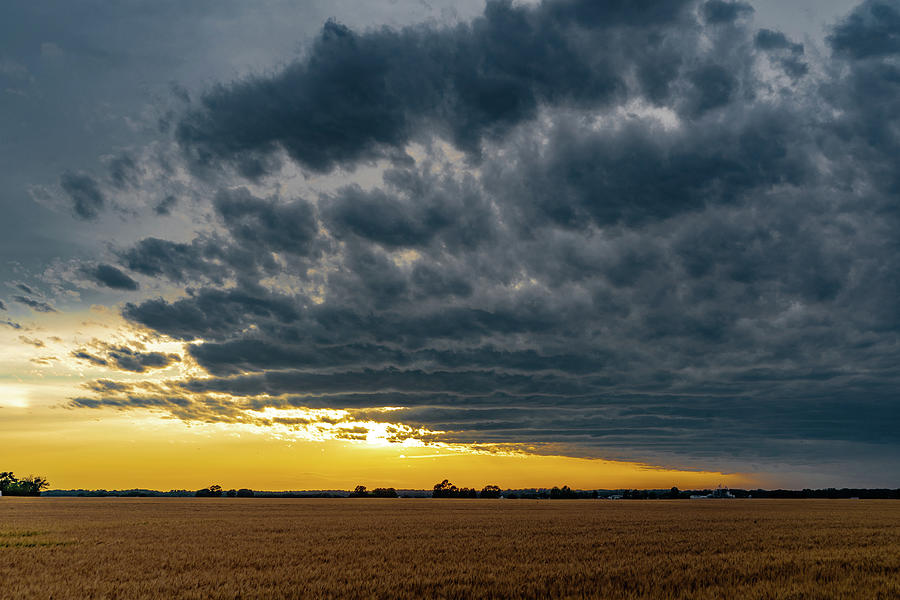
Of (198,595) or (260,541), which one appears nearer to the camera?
(198,595)

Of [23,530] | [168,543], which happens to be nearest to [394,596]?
Answer: [168,543]

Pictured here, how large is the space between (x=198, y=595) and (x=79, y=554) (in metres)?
13.7

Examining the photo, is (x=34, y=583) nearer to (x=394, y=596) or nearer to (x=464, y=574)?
(x=394, y=596)

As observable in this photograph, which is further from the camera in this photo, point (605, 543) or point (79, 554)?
point (605, 543)

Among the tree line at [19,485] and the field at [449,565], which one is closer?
the field at [449,565]

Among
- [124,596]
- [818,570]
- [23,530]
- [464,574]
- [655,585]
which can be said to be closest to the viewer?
[124,596]

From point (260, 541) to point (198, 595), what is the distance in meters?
17.0

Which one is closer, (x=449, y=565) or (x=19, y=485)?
(x=449, y=565)

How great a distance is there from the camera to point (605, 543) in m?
31.0

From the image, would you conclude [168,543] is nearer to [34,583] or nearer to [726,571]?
Result: [34,583]

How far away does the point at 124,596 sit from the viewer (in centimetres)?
Answer: 1686

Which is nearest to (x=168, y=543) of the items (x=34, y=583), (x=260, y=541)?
(x=260, y=541)

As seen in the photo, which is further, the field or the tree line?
the tree line

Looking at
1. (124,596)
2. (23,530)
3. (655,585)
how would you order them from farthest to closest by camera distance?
Answer: 1. (23,530)
2. (655,585)
3. (124,596)
